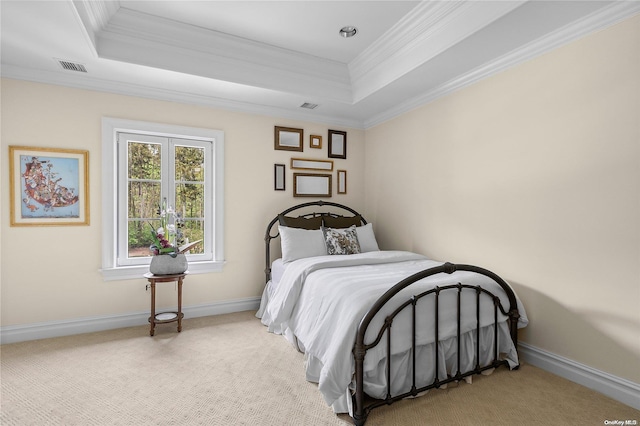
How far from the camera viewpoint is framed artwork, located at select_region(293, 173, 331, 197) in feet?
13.9

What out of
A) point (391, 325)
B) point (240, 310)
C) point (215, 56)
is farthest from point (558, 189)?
point (240, 310)

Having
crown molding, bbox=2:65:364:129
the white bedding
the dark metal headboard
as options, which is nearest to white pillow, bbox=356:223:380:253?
the dark metal headboard

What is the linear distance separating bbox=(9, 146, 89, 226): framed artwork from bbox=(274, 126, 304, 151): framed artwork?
78.1 inches

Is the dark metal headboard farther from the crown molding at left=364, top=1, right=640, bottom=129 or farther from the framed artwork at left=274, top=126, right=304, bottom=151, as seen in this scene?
the crown molding at left=364, top=1, right=640, bottom=129

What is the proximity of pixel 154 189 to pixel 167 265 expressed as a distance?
912mm

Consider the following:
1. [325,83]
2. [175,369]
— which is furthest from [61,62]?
[175,369]

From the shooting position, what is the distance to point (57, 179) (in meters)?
3.11

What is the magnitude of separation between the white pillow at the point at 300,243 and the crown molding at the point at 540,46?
72.4 inches

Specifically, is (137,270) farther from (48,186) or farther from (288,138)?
(288,138)

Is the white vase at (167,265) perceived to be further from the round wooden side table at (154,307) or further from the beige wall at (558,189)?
the beige wall at (558,189)

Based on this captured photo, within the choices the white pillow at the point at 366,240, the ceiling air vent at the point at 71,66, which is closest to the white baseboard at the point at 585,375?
the white pillow at the point at 366,240

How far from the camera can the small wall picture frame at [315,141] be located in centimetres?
429

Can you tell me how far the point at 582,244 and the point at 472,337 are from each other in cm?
99

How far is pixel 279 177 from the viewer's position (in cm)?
412
